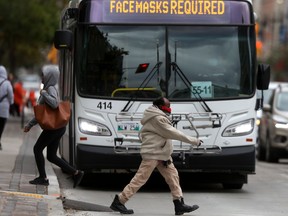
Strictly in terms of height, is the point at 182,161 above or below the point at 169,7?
below

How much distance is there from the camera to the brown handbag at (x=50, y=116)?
1285 centimetres

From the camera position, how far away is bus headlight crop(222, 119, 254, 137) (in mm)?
13750

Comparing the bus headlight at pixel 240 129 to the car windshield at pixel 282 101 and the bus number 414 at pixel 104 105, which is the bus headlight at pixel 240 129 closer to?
the bus number 414 at pixel 104 105

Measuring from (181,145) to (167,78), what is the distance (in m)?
0.98

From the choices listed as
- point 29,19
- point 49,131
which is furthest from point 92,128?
point 29,19

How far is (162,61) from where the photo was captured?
543 inches

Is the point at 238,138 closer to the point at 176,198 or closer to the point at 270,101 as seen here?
the point at 176,198

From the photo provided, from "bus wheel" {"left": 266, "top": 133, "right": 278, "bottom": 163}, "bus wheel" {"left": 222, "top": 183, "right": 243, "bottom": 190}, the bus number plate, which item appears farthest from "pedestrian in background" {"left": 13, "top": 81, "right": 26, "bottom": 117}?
the bus number plate

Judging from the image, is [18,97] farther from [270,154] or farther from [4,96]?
[4,96]

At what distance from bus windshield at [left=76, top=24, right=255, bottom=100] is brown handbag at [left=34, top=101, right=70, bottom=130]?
956 mm

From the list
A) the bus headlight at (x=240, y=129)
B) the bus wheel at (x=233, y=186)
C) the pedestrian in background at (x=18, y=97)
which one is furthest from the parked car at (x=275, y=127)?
the pedestrian in background at (x=18, y=97)

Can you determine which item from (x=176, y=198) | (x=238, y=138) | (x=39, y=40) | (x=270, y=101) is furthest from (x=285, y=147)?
(x=39, y=40)

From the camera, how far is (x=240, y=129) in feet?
45.4

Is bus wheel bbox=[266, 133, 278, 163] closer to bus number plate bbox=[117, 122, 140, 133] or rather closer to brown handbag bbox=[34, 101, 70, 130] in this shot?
bus number plate bbox=[117, 122, 140, 133]
